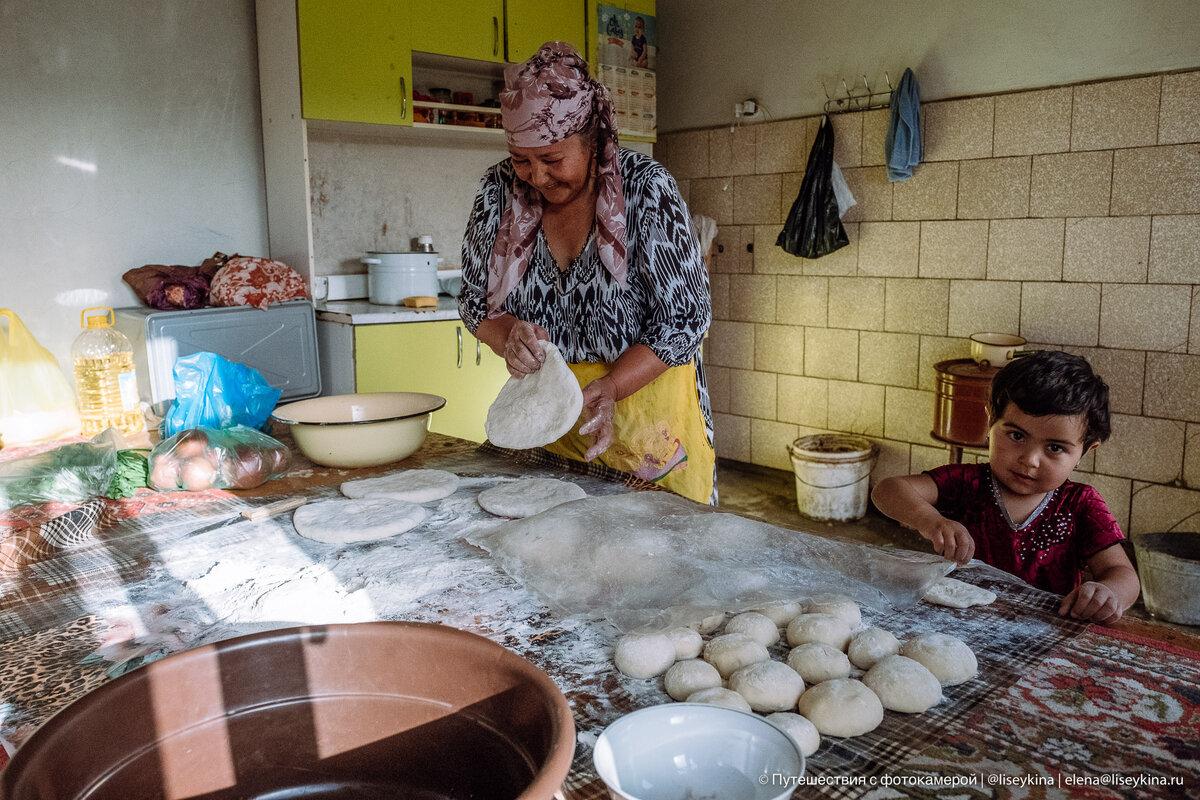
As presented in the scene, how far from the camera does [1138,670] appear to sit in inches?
39.1

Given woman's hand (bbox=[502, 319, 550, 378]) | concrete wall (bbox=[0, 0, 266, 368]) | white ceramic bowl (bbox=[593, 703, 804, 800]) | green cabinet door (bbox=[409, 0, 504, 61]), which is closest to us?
white ceramic bowl (bbox=[593, 703, 804, 800])

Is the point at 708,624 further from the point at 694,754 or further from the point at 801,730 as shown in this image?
the point at 694,754

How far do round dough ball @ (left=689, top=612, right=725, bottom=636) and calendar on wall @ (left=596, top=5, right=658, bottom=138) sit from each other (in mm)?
4040

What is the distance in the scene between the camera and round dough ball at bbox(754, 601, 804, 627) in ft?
3.71

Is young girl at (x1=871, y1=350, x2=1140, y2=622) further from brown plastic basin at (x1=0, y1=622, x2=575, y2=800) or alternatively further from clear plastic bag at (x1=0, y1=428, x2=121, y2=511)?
clear plastic bag at (x1=0, y1=428, x2=121, y2=511)

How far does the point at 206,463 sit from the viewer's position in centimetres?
175

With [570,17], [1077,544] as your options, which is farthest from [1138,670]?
[570,17]

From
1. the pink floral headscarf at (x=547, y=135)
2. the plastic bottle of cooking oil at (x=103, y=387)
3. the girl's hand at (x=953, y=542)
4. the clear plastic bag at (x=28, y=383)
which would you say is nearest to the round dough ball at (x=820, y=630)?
the girl's hand at (x=953, y=542)

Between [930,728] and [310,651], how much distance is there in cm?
63

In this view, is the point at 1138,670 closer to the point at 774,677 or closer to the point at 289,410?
the point at 774,677

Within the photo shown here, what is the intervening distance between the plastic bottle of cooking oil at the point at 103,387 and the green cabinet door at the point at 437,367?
1192 mm

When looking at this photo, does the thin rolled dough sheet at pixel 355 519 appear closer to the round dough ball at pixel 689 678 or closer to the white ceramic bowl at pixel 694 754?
the round dough ball at pixel 689 678

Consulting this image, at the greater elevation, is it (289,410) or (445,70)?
(445,70)

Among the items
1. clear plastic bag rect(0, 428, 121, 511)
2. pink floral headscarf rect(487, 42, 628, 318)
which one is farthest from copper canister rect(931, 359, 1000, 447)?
clear plastic bag rect(0, 428, 121, 511)
